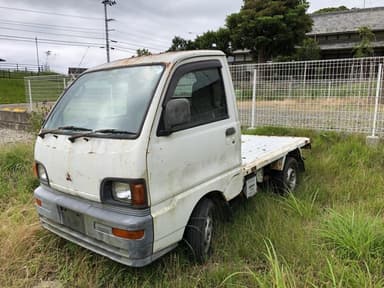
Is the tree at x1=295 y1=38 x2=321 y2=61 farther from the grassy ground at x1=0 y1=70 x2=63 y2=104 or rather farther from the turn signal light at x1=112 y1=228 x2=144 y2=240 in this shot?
the turn signal light at x1=112 y1=228 x2=144 y2=240

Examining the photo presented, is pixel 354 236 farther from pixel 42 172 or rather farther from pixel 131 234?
pixel 42 172

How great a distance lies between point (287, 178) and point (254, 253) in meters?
1.79

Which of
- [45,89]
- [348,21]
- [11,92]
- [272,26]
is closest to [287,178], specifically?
[45,89]

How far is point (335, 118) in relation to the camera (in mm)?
6504

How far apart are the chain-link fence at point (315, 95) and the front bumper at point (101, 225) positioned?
5.58 meters

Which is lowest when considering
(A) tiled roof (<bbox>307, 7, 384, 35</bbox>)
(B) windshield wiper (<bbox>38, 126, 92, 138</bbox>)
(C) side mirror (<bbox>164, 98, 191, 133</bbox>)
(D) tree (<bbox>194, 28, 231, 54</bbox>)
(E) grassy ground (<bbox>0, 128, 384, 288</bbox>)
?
(E) grassy ground (<bbox>0, 128, 384, 288</bbox>)

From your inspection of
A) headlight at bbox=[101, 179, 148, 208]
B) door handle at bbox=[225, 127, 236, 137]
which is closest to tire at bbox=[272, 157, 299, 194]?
door handle at bbox=[225, 127, 236, 137]

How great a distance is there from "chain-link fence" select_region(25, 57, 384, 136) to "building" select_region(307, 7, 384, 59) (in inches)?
1006

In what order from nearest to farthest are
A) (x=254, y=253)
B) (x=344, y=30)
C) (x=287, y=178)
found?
(x=254, y=253)
(x=287, y=178)
(x=344, y=30)

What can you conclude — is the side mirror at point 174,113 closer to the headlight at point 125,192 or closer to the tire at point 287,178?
the headlight at point 125,192

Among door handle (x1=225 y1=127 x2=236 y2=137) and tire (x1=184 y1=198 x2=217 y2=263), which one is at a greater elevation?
door handle (x1=225 y1=127 x2=236 y2=137)

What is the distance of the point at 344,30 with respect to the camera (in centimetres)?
3241

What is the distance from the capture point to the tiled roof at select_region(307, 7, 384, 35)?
3239cm

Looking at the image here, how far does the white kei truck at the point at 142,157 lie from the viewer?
6.92 feet
